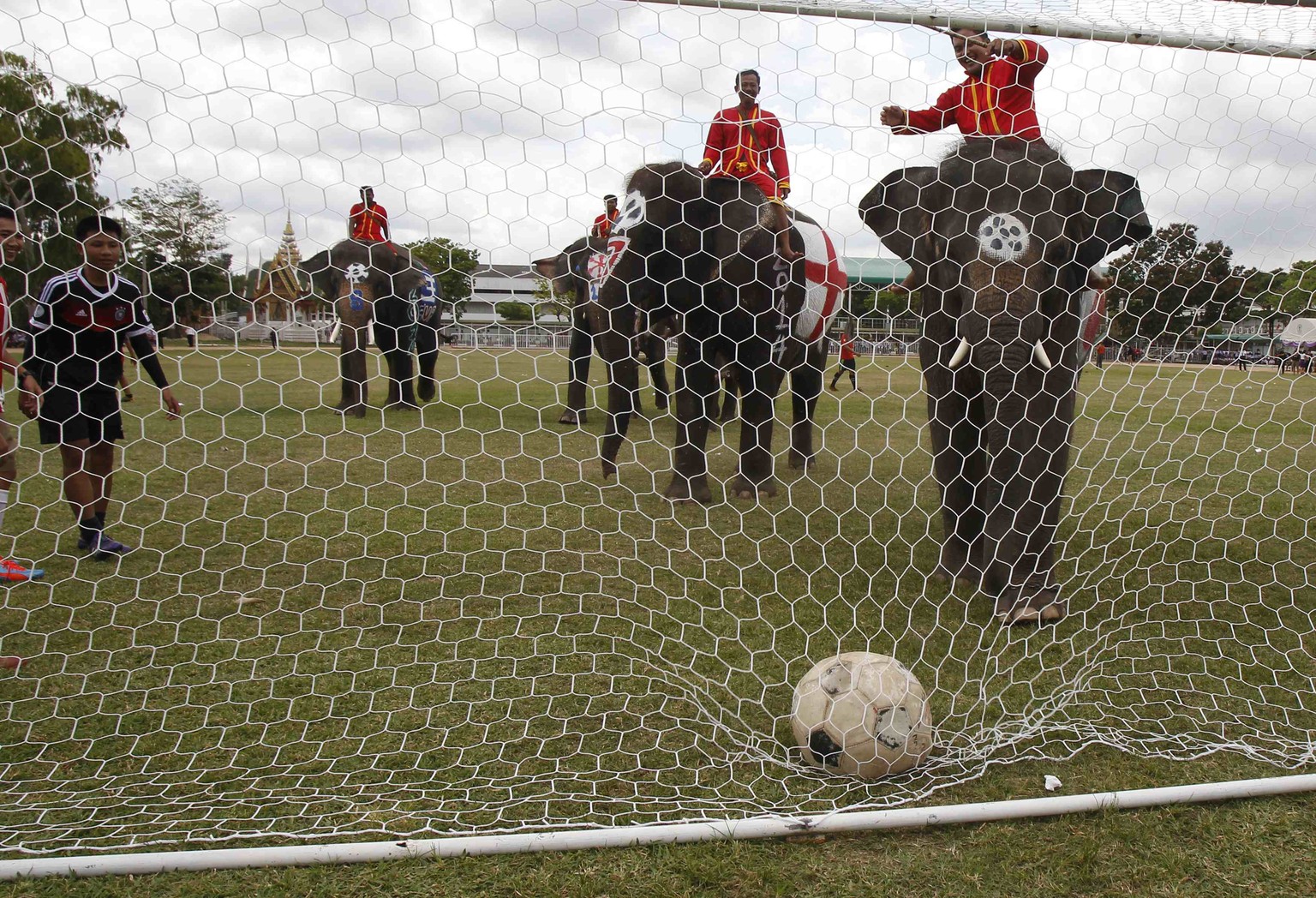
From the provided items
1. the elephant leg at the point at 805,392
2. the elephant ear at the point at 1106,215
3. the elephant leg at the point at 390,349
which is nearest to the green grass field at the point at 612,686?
the elephant ear at the point at 1106,215

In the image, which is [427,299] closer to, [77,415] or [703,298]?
[703,298]

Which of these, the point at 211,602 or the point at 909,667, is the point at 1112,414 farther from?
the point at 211,602

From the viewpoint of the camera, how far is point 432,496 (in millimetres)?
5543

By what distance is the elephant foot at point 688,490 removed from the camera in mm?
5398

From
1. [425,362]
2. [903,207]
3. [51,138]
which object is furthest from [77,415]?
[425,362]

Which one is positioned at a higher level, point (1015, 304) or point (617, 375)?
point (1015, 304)

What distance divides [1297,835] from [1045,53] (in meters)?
3.07

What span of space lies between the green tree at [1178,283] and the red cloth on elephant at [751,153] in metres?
2.04

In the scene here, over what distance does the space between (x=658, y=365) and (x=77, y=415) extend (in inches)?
241

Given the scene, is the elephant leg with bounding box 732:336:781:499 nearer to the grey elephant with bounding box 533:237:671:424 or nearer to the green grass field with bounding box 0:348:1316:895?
the green grass field with bounding box 0:348:1316:895

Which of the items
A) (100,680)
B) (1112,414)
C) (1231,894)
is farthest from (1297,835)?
(1112,414)

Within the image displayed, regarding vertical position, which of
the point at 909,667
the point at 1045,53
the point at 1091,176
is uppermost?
the point at 1045,53

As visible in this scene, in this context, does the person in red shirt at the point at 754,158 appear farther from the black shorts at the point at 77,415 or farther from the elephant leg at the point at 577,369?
the elephant leg at the point at 577,369

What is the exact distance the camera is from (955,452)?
3906 mm
